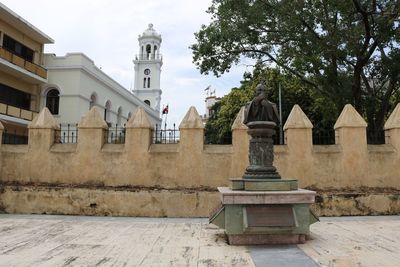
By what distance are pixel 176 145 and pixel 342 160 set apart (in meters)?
4.87

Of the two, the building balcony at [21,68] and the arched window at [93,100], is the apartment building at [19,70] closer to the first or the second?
the building balcony at [21,68]

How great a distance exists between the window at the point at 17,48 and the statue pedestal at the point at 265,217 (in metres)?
23.8

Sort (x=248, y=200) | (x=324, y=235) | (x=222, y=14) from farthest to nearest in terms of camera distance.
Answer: (x=222, y=14), (x=324, y=235), (x=248, y=200)

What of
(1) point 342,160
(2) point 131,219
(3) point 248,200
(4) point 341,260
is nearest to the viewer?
(4) point 341,260

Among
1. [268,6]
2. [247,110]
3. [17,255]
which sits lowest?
[17,255]

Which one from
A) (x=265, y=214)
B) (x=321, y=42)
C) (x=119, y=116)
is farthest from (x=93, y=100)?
(x=265, y=214)

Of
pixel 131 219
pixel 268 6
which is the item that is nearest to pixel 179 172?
pixel 131 219

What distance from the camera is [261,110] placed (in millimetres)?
7160

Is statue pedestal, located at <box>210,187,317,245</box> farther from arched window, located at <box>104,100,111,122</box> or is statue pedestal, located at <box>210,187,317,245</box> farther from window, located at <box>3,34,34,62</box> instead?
arched window, located at <box>104,100,111,122</box>

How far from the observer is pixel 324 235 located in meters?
7.09

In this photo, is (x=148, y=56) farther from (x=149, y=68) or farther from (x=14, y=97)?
(x=14, y=97)

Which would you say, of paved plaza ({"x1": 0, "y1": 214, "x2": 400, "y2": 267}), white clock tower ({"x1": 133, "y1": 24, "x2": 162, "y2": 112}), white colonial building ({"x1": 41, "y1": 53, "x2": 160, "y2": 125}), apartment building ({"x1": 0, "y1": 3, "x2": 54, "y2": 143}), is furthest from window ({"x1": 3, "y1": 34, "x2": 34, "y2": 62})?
white clock tower ({"x1": 133, "y1": 24, "x2": 162, "y2": 112})

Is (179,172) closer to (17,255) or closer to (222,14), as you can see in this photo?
(17,255)

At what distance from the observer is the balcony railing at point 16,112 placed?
2356 cm
